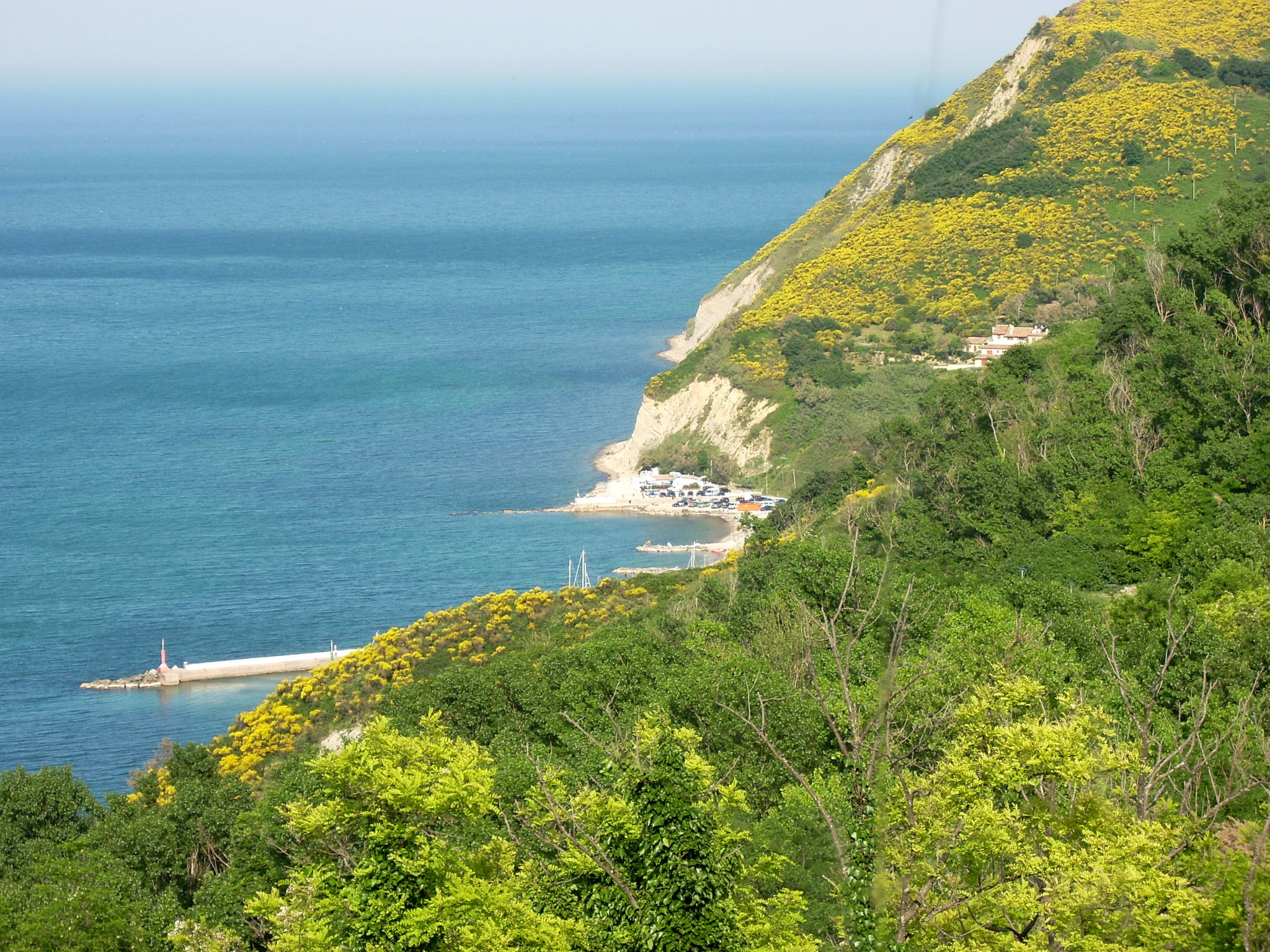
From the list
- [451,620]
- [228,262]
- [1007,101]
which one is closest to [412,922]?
[451,620]

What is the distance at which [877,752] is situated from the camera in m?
14.8

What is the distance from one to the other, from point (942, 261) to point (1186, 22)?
1270 inches

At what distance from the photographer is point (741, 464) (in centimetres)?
8831

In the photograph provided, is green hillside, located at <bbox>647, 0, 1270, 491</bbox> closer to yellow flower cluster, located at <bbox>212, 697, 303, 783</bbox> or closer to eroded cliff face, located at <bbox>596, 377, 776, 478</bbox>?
eroded cliff face, located at <bbox>596, 377, 776, 478</bbox>

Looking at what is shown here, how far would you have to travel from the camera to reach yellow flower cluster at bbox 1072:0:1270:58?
106312 mm

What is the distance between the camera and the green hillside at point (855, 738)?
52.4 feet

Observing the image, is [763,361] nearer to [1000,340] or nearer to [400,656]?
[1000,340]

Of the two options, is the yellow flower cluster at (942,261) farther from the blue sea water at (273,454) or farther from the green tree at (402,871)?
the green tree at (402,871)

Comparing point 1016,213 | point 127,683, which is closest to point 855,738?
point 127,683

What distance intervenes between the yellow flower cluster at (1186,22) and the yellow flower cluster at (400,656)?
7679 centimetres

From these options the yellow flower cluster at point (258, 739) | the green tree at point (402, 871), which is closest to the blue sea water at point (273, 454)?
the yellow flower cluster at point (258, 739)

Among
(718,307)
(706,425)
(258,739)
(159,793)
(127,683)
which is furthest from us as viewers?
(718,307)

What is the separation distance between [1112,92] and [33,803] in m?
92.5

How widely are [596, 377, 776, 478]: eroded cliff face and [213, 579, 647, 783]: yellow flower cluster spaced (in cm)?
3590
